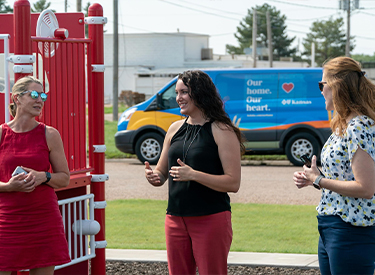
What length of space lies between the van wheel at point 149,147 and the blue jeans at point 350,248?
1113 cm

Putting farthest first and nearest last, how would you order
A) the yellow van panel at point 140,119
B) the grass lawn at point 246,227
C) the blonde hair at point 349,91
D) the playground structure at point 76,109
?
1. the yellow van panel at point 140,119
2. the grass lawn at point 246,227
3. the playground structure at point 76,109
4. the blonde hair at point 349,91

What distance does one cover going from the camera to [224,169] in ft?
10.7

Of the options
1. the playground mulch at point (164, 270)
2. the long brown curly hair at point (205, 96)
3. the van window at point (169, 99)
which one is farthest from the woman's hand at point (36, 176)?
the van window at point (169, 99)

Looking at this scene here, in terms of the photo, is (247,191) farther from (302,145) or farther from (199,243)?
(199,243)

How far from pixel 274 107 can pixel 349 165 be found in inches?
417

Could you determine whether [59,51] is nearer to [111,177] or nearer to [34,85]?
[34,85]

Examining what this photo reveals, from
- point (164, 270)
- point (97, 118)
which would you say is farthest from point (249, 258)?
point (97, 118)

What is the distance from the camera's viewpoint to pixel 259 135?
1359 cm

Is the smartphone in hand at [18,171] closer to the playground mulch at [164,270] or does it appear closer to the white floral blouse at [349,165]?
the white floral blouse at [349,165]

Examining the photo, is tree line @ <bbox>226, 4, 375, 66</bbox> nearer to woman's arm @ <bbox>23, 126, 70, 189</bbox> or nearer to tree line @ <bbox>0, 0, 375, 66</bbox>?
tree line @ <bbox>0, 0, 375, 66</bbox>

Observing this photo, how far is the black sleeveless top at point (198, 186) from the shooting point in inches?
128

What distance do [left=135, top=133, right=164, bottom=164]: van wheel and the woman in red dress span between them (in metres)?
10.5

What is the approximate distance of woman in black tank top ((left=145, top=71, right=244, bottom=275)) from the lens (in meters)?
3.21

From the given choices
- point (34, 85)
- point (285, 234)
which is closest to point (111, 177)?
point (285, 234)
